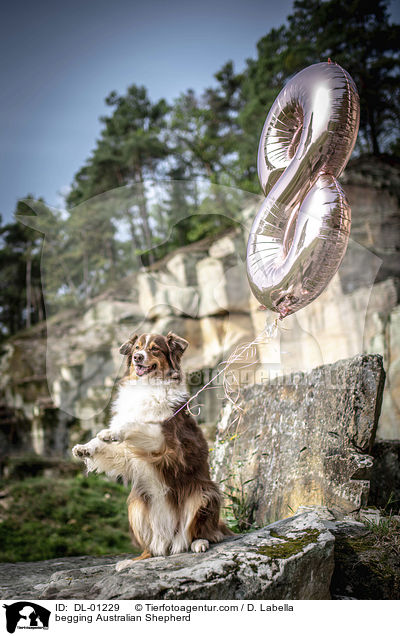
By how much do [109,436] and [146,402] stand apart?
0.33 m

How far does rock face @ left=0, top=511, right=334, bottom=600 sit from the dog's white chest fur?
753 millimetres

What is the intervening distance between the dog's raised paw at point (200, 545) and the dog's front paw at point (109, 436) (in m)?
0.83

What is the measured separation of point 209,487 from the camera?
8.54ft

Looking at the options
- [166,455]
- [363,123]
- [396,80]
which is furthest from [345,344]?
[166,455]

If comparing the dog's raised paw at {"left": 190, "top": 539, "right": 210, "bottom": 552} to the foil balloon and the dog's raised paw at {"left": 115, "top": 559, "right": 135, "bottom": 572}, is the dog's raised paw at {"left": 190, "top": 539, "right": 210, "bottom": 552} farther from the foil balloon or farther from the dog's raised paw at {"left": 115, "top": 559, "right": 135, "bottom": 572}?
the foil balloon

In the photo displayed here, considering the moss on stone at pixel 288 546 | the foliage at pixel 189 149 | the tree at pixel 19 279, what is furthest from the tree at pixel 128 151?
the moss on stone at pixel 288 546

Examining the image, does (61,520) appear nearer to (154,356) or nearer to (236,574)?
(154,356)

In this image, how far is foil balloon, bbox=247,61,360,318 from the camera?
238cm

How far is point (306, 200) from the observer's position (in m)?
2.51

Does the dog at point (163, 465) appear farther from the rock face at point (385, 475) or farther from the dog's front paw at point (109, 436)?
the rock face at point (385, 475)

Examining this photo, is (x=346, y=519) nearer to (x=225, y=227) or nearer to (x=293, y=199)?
(x=293, y=199)

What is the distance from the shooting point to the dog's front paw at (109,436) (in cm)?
222

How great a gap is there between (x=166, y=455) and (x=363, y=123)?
5139mm
